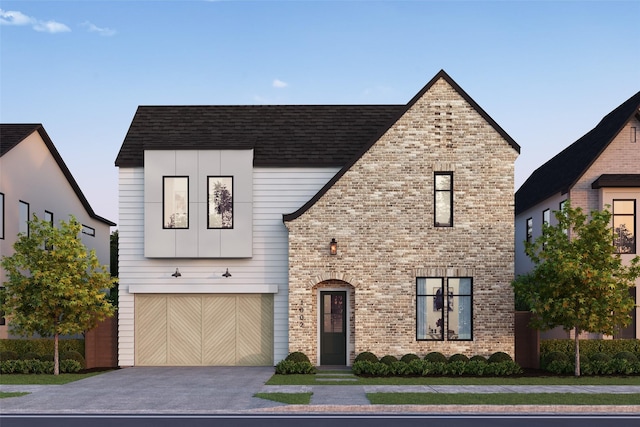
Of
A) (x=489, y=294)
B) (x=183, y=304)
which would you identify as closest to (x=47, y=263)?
(x=183, y=304)

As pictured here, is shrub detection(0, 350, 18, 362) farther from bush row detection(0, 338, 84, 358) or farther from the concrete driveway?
the concrete driveway

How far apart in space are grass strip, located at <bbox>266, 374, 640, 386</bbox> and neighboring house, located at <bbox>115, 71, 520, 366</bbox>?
2.39m

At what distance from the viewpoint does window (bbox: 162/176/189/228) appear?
22484 millimetres

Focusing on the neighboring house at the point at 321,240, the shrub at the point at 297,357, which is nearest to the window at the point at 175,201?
the neighboring house at the point at 321,240

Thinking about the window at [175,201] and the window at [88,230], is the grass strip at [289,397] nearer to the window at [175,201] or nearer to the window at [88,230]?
the window at [175,201]

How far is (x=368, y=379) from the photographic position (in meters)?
18.4

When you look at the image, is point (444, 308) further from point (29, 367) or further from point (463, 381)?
point (29, 367)

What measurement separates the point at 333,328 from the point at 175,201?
749cm

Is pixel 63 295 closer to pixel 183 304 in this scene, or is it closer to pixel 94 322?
pixel 94 322

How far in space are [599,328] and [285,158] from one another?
1225cm

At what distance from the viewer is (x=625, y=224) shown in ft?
81.7

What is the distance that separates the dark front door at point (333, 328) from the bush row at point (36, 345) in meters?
9.03

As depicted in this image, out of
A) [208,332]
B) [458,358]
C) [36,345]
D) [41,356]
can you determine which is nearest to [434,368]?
[458,358]

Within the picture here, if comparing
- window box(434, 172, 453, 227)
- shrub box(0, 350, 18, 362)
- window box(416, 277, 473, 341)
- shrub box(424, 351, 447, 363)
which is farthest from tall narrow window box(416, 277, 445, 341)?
shrub box(0, 350, 18, 362)
